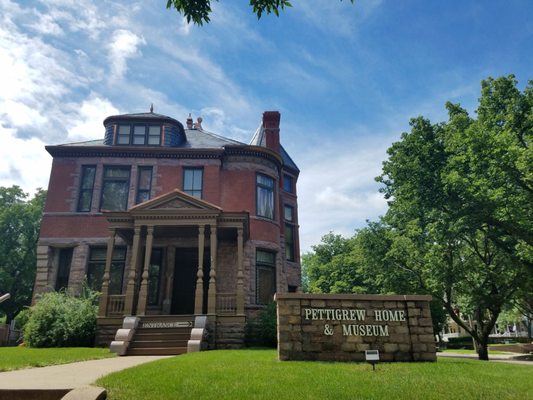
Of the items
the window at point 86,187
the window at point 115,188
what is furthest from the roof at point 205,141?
the window at point 86,187

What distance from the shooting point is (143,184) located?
68.4 ft

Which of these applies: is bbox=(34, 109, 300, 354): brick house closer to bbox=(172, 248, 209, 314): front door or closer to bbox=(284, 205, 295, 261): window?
bbox=(172, 248, 209, 314): front door

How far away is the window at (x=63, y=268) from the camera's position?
19.2 m

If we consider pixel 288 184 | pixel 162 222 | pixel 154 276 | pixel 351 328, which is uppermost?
pixel 288 184

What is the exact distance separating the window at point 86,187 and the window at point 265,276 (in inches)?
359

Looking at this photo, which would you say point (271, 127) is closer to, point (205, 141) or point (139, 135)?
point (205, 141)

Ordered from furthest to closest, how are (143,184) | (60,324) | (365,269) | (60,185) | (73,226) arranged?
(365,269) → (143,184) → (60,185) → (73,226) → (60,324)

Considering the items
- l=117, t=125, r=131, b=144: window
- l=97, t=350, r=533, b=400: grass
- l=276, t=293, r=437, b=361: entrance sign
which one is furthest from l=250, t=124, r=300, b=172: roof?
l=97, t=350, r=533, b=400: grass

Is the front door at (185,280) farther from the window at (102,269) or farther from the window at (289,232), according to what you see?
the window at (289,232)

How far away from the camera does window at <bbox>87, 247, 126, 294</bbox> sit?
742 inches

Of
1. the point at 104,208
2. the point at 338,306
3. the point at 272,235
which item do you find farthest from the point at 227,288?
the point at 338,306

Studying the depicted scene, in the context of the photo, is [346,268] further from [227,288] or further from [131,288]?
[131,288]

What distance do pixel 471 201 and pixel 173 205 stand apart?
13.5 meters

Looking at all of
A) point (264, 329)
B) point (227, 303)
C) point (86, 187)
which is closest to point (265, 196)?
point (227, 303)
